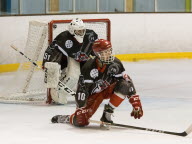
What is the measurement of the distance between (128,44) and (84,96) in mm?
6151

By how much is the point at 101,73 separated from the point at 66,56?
161 cm

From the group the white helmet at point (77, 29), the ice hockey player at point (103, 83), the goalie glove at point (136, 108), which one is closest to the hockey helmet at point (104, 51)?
the ice hockey player at point (103, 83)

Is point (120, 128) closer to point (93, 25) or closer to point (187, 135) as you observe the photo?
→ point (187, 135)

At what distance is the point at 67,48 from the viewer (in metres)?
6.88

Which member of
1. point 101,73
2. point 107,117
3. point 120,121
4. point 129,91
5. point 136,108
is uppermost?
point 101,73

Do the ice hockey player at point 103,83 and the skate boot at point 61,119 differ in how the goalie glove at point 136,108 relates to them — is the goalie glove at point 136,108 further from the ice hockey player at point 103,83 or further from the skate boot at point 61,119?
the skate boot at point 61,119

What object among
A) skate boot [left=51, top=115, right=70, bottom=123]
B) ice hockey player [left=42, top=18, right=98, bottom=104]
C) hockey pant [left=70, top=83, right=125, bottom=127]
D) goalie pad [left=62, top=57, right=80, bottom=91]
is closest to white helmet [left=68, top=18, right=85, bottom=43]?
ice hockey player [left=42, top=18, right=98, bottom=104]

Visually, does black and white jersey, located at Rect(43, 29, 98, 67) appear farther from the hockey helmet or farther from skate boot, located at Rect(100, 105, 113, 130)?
the hockey helmet

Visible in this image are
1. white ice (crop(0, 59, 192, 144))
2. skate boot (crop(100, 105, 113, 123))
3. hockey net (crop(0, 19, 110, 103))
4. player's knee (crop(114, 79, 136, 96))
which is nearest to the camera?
white ice (crop(0, 59, 192, 144))

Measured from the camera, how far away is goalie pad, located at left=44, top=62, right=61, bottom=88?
266 inches

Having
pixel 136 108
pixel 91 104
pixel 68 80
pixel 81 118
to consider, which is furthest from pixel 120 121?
pixel 68 80

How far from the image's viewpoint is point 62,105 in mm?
6910

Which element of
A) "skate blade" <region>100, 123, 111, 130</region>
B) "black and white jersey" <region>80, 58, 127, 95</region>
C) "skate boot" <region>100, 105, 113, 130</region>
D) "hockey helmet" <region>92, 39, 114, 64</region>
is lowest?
"skate blade" <region>100, 123, 111, 130</region>

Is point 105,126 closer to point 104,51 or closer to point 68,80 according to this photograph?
point 104,51
